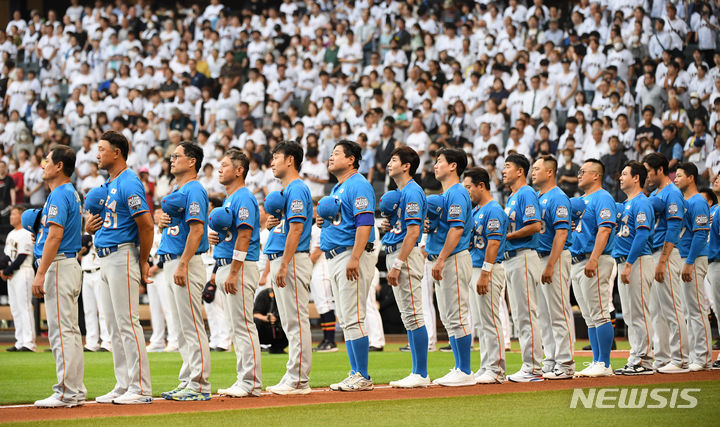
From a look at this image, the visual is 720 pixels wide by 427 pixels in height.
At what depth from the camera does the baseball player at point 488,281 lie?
401 inches

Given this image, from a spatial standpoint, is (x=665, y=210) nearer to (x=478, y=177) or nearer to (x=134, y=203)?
(x=478, y=177)

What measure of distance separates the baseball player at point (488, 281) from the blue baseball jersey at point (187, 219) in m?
3.18

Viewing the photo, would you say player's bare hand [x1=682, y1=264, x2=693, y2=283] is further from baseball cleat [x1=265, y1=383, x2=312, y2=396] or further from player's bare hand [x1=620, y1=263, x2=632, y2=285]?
baseball cleat [x1=265, y1=383, x2=312, y2=396]

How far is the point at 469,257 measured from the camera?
10.2 metres

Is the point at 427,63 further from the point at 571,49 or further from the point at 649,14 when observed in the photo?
the point at 649,14

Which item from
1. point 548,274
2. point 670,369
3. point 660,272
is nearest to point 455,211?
point 548,274

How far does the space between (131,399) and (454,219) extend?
12.5 ft

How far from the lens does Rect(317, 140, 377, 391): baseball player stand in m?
9.40

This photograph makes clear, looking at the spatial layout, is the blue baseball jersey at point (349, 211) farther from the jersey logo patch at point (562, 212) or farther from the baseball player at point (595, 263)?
the baseball player at point (595, 263)

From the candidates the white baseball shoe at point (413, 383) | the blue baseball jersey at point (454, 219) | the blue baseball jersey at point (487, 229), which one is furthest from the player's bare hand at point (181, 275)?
the blue baseball jersey at point (487, 229)

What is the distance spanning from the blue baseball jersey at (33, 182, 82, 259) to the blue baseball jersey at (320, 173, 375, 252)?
252 cm

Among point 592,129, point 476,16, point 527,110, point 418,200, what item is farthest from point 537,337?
point 476,16

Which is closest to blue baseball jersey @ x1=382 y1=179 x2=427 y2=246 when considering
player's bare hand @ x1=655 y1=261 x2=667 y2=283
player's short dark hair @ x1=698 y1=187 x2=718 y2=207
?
player's bare hand @ x1=655 y1=261 x2=667 y2=283

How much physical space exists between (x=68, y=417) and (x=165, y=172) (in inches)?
594
